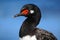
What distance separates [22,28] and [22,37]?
0.24 ft

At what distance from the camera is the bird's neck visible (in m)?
4.46

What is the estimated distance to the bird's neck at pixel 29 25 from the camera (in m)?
4.46

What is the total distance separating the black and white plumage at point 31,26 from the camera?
14.5ft

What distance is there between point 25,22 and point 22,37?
12 centimetres

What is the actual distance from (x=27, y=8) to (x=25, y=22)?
0.13 meters

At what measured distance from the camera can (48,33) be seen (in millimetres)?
4523

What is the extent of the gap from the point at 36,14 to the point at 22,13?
0.37 feet

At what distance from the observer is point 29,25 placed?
14.7 feet

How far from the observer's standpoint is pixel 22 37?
14.6 feet

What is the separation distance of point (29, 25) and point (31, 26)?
0.02 metres

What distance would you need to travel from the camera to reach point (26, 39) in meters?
4.43

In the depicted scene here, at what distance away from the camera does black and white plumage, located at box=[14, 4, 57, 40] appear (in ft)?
14.5

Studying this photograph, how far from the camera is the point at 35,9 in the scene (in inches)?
175

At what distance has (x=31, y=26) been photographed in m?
4.49
